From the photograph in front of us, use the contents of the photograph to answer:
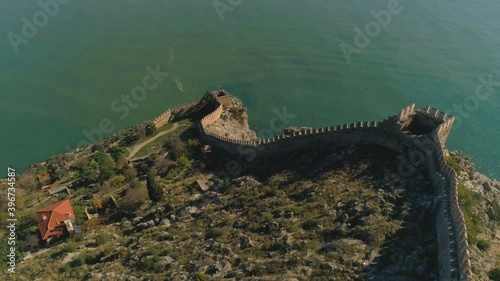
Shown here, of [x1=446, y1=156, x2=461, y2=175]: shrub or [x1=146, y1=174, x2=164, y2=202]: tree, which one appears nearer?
[x1=446, y1=156, x2=461, y2=175]: shrub

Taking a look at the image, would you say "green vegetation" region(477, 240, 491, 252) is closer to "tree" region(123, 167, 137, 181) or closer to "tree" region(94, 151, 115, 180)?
"tree" region(123, 167, 137, 181)

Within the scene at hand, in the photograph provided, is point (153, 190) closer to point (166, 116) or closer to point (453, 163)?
point (166, 116)

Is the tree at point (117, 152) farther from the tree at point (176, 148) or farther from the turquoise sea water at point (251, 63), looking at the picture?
the turquoise sea water at point (251, 63)

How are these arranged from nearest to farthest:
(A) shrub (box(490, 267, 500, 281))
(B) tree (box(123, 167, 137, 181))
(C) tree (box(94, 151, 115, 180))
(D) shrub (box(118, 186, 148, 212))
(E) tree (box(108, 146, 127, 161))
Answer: (A) shrub (box(490, 267, 500, 281)), (D) shrub (box(118, 186, 148, 212)), (B) tree (box(123, 167, 137, 181)), (C) tree (box(94, 151, 115, 180)), (E) tree (box(108, 146, 127, 161))

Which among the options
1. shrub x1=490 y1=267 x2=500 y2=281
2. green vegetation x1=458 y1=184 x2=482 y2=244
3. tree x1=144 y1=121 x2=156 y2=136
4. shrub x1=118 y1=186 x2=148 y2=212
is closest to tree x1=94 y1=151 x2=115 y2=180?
tree x1=144 y1=121 x2=156 y2=136

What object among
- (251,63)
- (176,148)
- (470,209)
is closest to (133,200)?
(176,148)

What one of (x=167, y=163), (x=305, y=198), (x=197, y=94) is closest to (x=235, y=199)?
(x=305, y=198)
